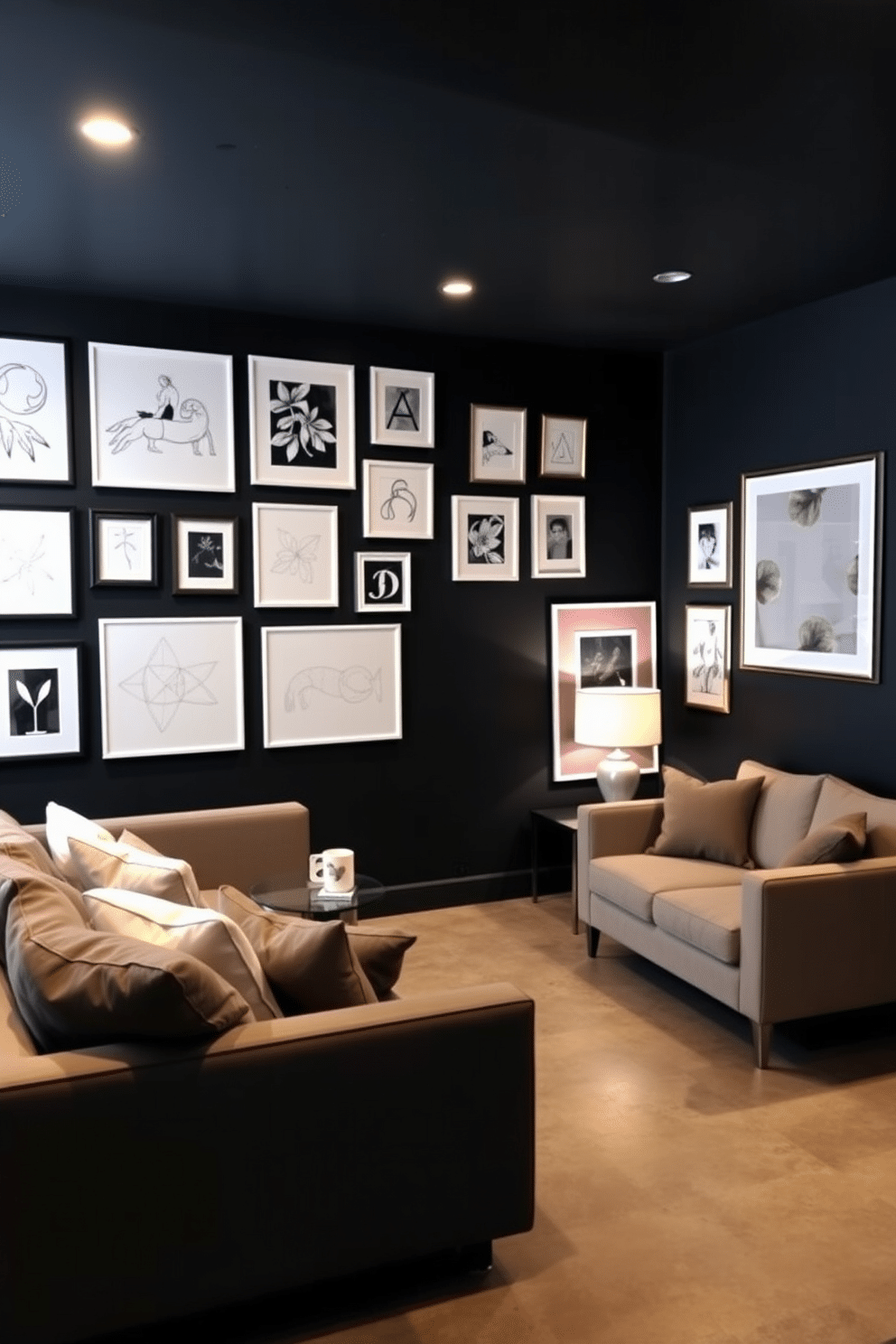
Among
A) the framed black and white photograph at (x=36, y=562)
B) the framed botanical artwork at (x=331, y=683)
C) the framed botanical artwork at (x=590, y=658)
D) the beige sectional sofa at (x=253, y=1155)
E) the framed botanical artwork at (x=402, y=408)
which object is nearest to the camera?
the beige sectional sofa at (x=253, y=1155)

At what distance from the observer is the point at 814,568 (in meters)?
4.64

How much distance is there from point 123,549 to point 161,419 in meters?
0.57

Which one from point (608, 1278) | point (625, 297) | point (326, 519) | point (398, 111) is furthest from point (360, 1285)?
point (625, 297)

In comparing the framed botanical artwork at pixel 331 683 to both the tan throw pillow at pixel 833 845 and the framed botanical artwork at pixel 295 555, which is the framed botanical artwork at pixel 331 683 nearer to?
the framed botanical artwork at pixel 295 555

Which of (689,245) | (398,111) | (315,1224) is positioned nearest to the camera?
(315,1224)

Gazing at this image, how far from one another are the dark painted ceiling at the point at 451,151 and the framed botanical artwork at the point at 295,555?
907mm

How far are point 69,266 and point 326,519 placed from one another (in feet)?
4.85

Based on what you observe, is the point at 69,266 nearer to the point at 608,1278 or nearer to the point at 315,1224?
the point at 315,1224

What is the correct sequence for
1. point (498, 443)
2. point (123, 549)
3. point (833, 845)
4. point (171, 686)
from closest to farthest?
point (833, 845), point (123, 549), point (171, 686), point (498, 443)

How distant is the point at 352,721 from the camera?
505 centimetres

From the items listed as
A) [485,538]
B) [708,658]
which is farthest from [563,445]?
[708,658]

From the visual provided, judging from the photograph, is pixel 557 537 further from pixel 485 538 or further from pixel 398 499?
pixel 398 499

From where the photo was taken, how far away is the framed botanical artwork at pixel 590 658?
5.52 meters

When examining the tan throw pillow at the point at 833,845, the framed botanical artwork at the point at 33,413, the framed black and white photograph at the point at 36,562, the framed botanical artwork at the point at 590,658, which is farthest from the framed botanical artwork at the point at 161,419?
the tan throw pillow at the point at 833,845
